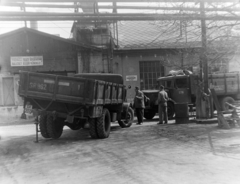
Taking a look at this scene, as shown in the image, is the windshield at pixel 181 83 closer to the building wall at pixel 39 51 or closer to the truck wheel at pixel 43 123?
the building wall at pixel 39 51

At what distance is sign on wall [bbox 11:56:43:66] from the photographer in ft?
67.7

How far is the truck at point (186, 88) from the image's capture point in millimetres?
15961

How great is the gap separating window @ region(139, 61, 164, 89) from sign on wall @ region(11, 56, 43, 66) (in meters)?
7.34

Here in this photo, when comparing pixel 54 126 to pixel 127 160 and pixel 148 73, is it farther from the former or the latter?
pixel 148 73

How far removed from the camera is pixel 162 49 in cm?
2206

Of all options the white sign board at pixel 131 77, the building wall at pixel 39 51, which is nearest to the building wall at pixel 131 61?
the white sign board at pixel 131 77

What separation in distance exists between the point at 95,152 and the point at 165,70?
52.1ft

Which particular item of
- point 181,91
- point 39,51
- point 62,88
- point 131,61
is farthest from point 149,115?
point 39,51

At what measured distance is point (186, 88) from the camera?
16.0m

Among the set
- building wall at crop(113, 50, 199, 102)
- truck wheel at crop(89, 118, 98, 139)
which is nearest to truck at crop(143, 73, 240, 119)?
building wall at crop(113, 50, 199, 102)

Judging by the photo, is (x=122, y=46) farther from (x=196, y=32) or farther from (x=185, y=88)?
(x=196, y=32)

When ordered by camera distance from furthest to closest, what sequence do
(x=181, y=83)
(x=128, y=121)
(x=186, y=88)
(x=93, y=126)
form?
(x=181, y=83) < (x=186, y=88) < (x=128, y=121) < (x=93, y=126)

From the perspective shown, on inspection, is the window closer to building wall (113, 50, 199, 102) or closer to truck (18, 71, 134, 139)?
building wall (113, 50, 199, 102)

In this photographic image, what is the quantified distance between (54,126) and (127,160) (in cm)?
411
